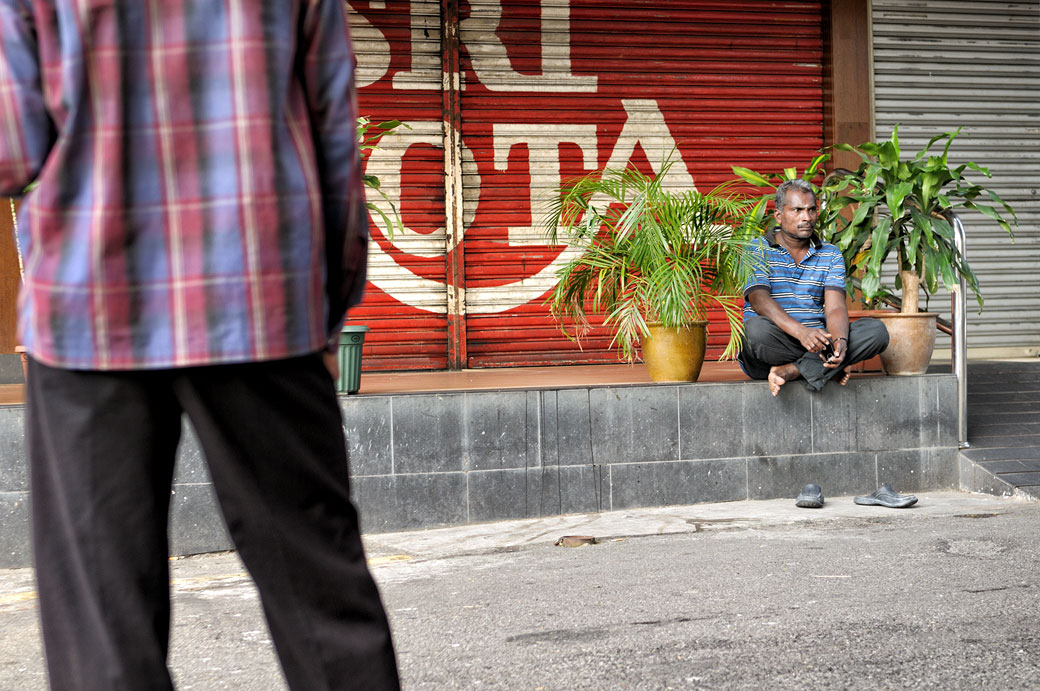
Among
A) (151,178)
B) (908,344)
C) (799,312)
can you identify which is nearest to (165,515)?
(151,178)

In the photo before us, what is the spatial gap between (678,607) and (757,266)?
108 inches

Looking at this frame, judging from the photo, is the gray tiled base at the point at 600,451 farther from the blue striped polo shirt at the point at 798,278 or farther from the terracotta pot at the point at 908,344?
the blue striped polo shirt at the point at 798,278

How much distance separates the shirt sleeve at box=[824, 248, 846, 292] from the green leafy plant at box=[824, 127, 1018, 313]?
420mm

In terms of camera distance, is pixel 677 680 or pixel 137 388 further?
pixel 677 680

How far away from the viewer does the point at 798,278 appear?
572 centimetres

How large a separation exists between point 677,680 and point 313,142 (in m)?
1.80

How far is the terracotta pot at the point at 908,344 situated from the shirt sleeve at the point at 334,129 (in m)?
5.02

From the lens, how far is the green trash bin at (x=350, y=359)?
17.1ft

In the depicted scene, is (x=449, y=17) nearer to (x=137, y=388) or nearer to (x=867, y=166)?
(x=867, y=166)

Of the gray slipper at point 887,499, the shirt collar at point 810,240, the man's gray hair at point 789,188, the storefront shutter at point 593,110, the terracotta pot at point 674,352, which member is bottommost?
the gray slipper at point 887,499

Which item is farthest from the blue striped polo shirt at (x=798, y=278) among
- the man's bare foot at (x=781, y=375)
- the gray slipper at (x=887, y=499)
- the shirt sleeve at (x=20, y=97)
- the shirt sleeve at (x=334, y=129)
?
the shirt sleeve at (x=20, y=97)

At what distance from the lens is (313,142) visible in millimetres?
1444

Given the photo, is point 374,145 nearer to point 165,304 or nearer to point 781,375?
point 781,375

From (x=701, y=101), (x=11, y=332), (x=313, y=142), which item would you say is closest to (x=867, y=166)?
(x=701, y=101)
